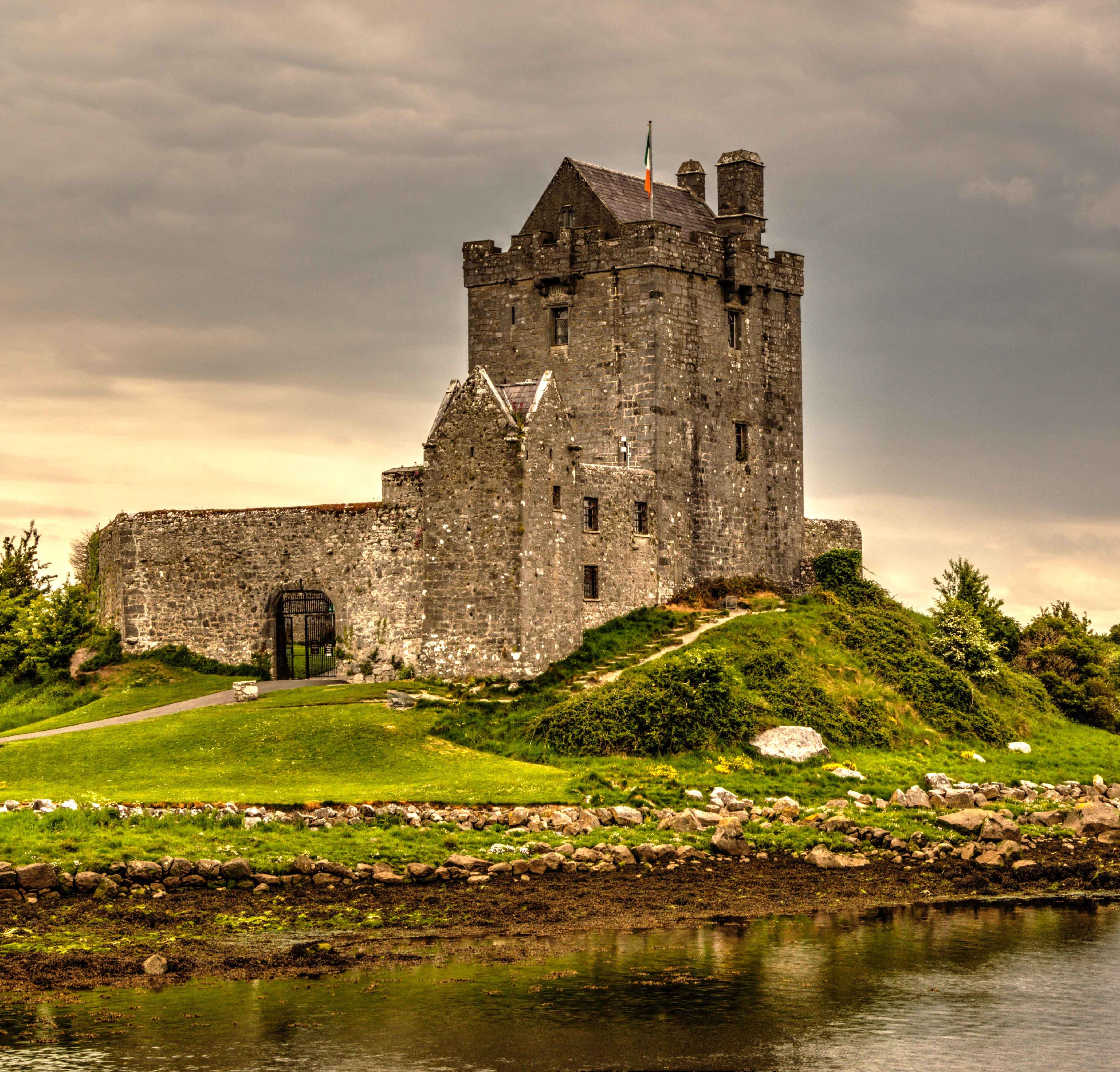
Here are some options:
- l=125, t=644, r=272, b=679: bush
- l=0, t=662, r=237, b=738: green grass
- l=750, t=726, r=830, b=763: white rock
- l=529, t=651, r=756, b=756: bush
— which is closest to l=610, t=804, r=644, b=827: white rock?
l=529, t=651, r=756, b=756: bush

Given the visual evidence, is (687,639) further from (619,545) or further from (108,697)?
(108,697)

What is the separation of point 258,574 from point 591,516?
1072 cm

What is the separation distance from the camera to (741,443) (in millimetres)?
52469

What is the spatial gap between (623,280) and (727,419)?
18.6 ft

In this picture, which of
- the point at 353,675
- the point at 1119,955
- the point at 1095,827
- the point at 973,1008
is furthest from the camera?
the point at 353,675

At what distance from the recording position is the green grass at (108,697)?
150 ft

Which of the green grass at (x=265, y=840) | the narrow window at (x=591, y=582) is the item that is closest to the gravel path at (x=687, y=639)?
the narrow window at (x=591, y=582)

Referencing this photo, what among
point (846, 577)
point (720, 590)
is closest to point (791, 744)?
point (720, 590)

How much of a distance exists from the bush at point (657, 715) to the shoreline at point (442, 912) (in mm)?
8932

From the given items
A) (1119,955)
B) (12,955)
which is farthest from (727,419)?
(12,955)

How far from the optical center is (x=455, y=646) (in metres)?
43.5

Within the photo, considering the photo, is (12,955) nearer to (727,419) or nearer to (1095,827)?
(1095,827)

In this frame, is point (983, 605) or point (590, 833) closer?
point (590, 833)

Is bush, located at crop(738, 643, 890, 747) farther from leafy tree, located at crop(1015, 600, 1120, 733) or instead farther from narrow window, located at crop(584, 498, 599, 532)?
leafy tree, located at crop(1015, 600, 1120, 733)
